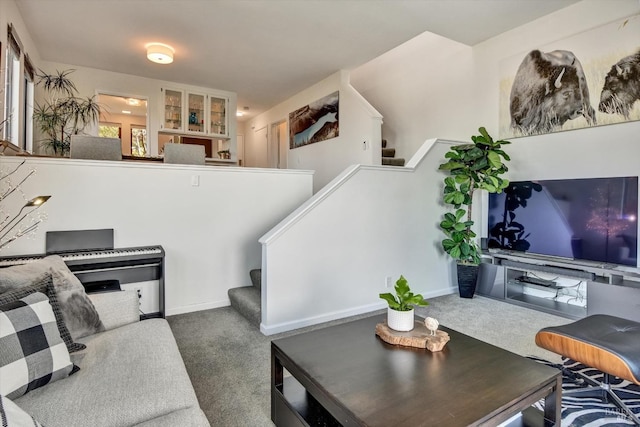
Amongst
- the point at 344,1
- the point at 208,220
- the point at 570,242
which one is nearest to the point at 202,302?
Result: the point at 208,220

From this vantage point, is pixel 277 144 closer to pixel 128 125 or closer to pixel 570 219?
pixel 128 125

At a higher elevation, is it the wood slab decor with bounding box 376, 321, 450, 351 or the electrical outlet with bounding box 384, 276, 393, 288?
the wood slab decor with bounding box 376, 321, 450, 351

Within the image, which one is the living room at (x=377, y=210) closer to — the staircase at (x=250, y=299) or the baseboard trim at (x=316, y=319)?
the baseboard trim at (x=316, y=319)

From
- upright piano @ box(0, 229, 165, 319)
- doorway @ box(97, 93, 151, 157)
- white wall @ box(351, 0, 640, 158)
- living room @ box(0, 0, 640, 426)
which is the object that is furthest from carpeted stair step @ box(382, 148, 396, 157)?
doorway @ box(97, 93, 151, 157)

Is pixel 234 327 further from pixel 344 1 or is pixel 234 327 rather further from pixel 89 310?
pixel 344 1

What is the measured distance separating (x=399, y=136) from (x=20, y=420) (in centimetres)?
580

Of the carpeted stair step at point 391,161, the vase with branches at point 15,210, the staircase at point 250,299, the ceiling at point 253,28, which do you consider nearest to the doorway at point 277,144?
the ceiling at point 253,28

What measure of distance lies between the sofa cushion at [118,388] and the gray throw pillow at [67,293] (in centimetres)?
9

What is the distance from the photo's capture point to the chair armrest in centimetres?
199

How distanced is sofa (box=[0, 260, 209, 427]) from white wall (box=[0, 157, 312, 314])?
142 cm

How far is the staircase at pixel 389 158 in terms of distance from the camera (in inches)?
216

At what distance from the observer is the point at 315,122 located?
6.50 metres

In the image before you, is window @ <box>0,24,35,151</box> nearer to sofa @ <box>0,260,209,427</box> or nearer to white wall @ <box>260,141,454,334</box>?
sofa @ <box>0,260,209,427</box>

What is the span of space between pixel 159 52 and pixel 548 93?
4777 mm
